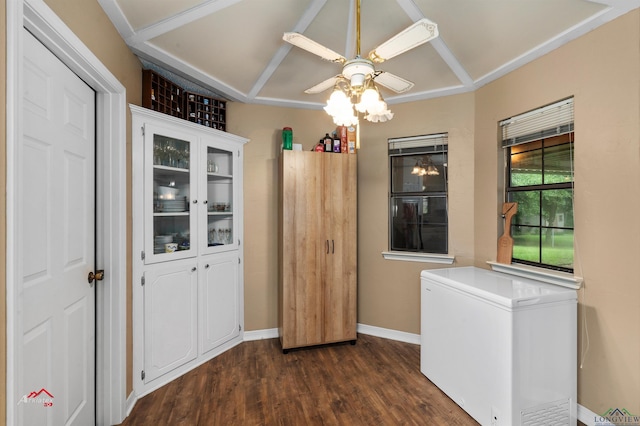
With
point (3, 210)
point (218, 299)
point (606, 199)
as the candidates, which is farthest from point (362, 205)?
point (3, 210)

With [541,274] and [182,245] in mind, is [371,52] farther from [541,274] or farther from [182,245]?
[182,245]

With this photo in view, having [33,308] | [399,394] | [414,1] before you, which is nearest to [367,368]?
[399,394]

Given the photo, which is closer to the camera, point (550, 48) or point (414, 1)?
point (414, 1)

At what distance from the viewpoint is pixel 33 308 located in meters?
1.31

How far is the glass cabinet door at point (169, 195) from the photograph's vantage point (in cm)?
231

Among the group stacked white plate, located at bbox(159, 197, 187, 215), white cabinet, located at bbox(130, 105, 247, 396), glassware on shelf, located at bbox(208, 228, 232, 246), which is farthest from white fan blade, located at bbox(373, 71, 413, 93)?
glassware on shelf, located at bbox(208, 228, 232, 246)

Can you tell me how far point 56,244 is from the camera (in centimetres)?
148

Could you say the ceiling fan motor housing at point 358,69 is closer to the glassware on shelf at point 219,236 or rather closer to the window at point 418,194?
the window at point 418,194

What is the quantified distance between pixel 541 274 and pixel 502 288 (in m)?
0.48

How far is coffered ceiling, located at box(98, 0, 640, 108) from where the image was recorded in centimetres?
188

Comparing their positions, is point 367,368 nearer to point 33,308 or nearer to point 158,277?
point 158,277

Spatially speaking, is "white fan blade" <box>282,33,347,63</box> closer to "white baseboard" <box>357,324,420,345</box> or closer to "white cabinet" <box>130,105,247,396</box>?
"white cabinet" <box>130,105,247,396</box>

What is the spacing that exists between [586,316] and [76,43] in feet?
10.7

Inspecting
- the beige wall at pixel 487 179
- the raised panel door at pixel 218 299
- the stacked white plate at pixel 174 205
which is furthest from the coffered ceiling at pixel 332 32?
the raised panel door at pixel 218 299
